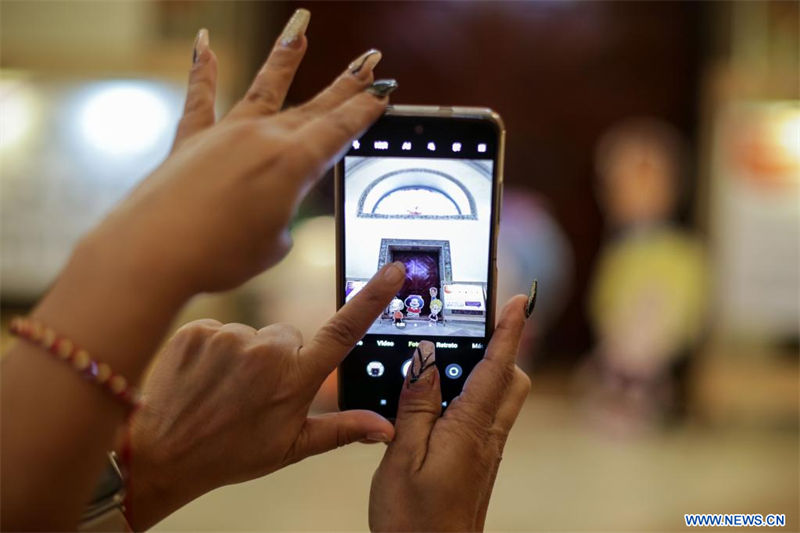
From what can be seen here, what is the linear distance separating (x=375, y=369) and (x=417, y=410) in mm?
110

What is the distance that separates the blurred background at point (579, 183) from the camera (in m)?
2.44

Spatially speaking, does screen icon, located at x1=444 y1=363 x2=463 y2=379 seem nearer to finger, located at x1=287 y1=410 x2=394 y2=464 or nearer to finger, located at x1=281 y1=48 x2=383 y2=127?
finger, located at x1=287 y1=410 x2=394 y2=464

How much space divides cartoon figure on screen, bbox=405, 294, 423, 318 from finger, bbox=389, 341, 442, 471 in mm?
55

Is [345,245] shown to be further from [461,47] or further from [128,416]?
[461,47]

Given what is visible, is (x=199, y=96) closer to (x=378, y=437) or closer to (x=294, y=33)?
(x=294, y=33)

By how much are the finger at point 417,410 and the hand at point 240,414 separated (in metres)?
0.02

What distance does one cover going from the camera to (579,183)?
9.53 ft

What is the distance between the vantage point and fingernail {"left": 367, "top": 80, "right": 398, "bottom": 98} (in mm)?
536

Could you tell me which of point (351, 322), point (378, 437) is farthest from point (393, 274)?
point (378, 437)

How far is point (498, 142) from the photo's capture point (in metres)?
0.71

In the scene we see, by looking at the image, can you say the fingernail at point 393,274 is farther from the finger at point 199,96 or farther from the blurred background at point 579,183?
the blurred background at point 579,183

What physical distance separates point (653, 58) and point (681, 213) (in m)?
0.62

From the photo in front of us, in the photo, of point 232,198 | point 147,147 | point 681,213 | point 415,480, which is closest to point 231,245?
point 232,198

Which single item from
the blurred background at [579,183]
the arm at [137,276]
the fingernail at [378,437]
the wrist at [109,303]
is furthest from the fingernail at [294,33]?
the blurred background at [579,183]
